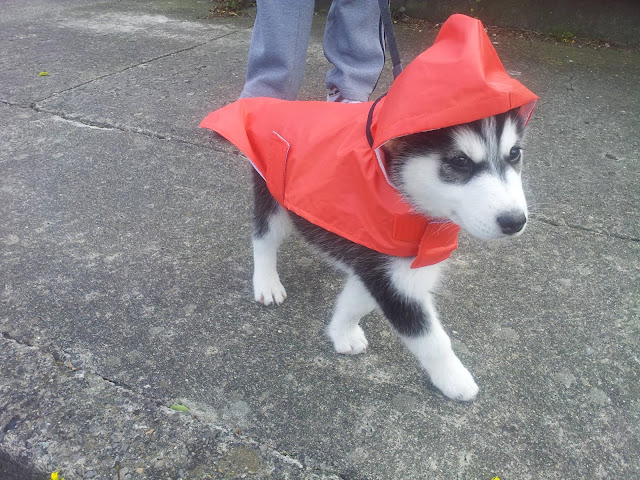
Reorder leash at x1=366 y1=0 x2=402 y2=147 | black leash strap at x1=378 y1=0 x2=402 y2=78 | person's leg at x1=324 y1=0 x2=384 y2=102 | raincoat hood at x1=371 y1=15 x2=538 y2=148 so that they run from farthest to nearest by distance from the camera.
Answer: person's leg at x1=324 y1=0 x2=384 y2=102 → black leash strap at x1=378 y1=0 x2=402 y2=78 → leash at x1=366 y1=0 x2=402 y2=147 → raincoat hood at x1=371 y1=15 x2=538 y2=148

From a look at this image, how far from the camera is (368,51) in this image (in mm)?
3252

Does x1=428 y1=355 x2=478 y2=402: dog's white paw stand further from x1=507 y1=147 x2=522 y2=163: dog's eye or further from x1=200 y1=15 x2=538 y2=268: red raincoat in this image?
x1=507 y1=147 x2=522 y2=163: dog's eye

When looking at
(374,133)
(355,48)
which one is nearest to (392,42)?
(374,133)

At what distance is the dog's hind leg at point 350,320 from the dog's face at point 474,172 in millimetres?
429

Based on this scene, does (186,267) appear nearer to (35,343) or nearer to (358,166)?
(35,343)

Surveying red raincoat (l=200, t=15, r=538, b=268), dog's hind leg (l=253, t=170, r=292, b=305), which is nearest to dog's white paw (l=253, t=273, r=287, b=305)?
dog's hind leg (l=253, t=170, r=292, b=305)

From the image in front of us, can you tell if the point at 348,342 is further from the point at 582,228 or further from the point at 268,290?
the point at 582,228

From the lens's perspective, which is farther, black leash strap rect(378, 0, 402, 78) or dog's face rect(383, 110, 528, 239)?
black leash strap rect(378, 0, 402, 78)

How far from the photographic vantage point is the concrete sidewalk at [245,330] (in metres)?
1.57

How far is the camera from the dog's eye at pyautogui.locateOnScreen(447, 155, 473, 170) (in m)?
A: 1.49

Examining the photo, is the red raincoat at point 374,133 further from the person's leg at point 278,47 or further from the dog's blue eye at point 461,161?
the person's leg at point 278,47

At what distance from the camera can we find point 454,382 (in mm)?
1730

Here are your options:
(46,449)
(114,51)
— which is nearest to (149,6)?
(114,51)

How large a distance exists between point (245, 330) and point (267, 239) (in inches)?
14.4
